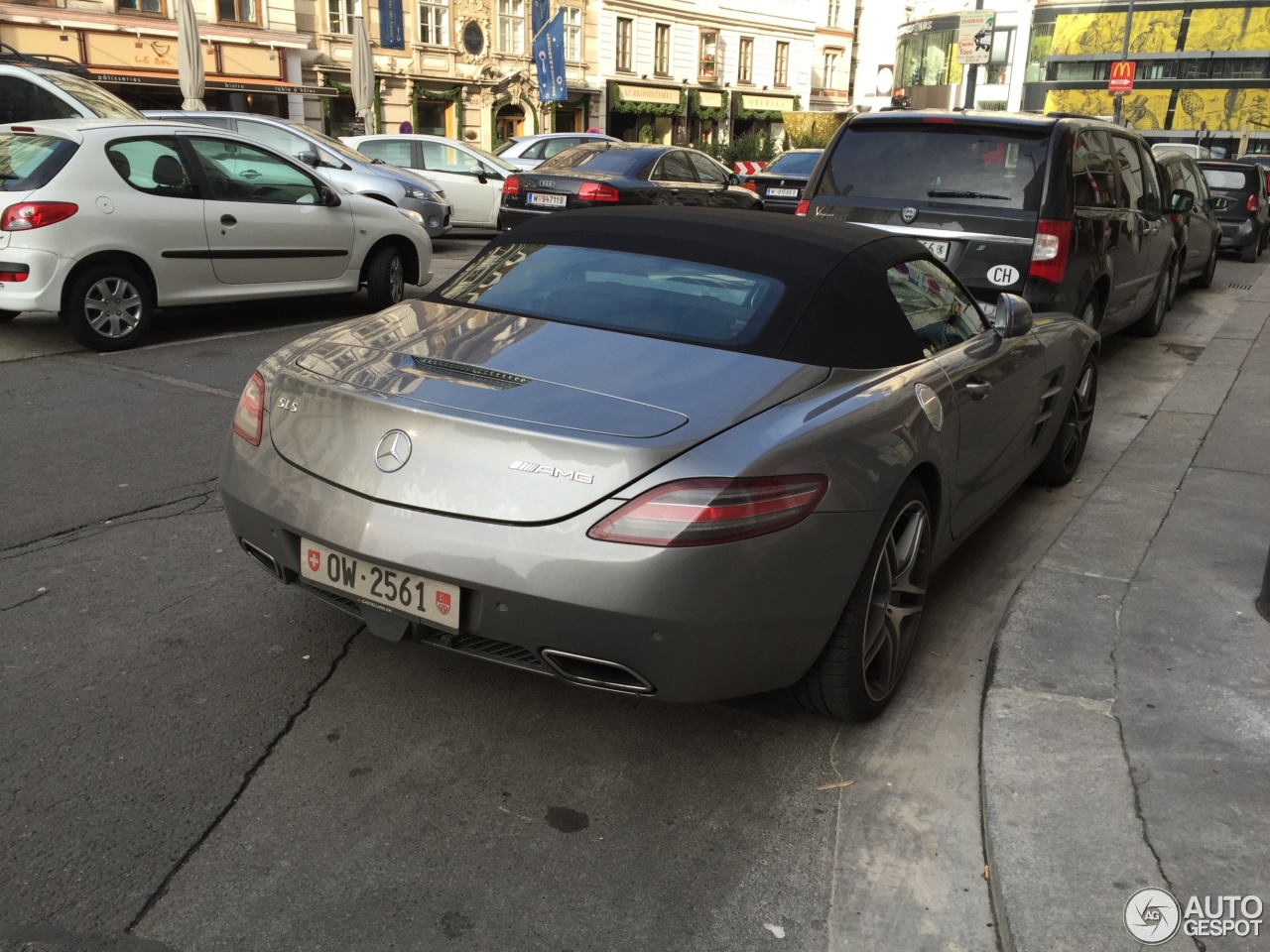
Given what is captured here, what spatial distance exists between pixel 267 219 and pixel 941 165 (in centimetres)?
500

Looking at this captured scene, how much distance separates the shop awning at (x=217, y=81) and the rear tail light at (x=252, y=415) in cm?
2953

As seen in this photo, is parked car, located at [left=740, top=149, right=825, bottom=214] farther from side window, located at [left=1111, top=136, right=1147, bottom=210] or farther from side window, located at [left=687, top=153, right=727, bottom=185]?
side window, located at [left=1111, top=136, right=1147, bottom=210]

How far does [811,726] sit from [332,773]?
4.55ft

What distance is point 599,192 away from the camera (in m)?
13.6

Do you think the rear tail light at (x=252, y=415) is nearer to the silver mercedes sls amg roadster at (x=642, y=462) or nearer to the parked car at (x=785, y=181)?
the silver mercedes sls amg roadster at (x=642, y=462)

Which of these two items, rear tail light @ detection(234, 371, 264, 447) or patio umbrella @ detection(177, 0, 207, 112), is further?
patio umbrella @ detection(177, 0, 207, 112)

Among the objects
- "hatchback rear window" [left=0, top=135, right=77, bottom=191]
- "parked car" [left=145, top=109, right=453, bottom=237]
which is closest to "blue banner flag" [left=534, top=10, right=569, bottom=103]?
"parked car" [left=145, top=109, right=453, bottom=237]

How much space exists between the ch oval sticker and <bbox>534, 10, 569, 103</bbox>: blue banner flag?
109ft

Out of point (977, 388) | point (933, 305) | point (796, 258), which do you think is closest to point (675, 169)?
point (933, 305)

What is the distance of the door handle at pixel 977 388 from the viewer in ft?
12.9

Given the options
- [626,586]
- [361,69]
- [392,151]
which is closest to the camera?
[626,586]

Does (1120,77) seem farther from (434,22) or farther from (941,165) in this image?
(941,165)

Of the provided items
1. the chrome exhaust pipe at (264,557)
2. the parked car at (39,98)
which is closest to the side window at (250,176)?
the parked car at (39,98)

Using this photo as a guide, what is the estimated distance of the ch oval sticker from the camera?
22.5 ft
